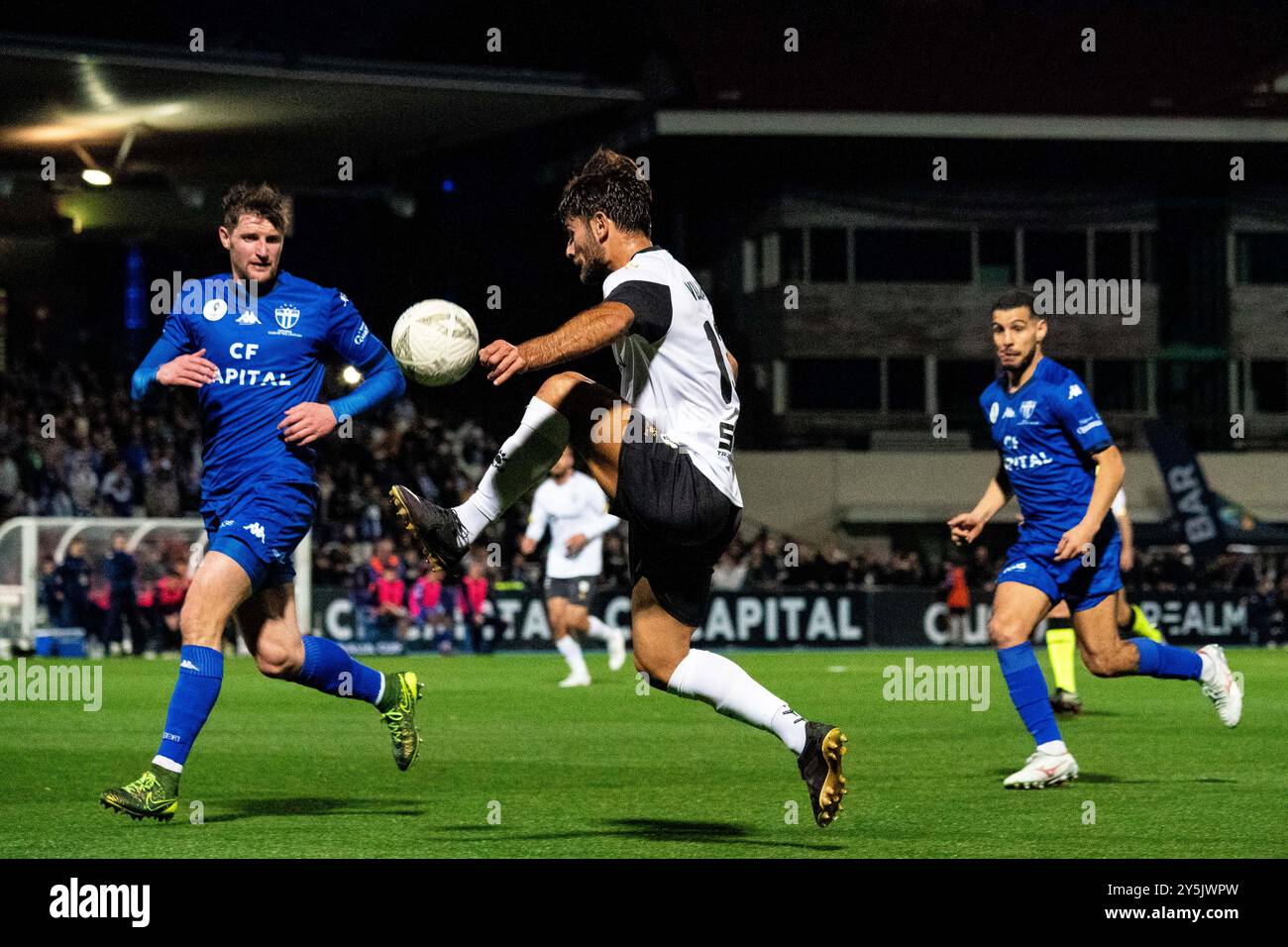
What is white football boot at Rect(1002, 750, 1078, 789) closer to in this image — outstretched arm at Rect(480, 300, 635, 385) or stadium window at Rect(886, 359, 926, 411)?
outstretched arm at Rect(480, 300, 635, 385)

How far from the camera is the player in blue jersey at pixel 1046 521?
9180 millimetres

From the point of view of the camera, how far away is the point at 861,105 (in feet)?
133

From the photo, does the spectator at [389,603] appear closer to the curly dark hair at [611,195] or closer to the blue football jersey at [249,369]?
the blue football jersey at [249,369]

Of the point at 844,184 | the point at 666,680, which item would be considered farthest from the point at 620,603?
the point at 666,680

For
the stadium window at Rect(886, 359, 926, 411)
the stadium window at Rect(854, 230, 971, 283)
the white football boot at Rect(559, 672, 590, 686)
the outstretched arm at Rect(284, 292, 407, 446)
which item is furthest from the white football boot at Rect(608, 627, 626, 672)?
the stadium window at Rect(854, 230, 971, 283)

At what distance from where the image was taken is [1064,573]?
9352 mm

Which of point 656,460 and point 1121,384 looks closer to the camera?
point 656,460

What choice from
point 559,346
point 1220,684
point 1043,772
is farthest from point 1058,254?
point 559,346

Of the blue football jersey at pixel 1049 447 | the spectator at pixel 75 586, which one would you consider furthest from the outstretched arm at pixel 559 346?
the spectator at pixel 75 586

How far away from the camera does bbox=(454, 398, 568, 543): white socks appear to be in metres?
6.94

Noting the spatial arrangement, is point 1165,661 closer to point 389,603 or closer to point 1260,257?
point 389,603

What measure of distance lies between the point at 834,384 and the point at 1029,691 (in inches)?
1329
